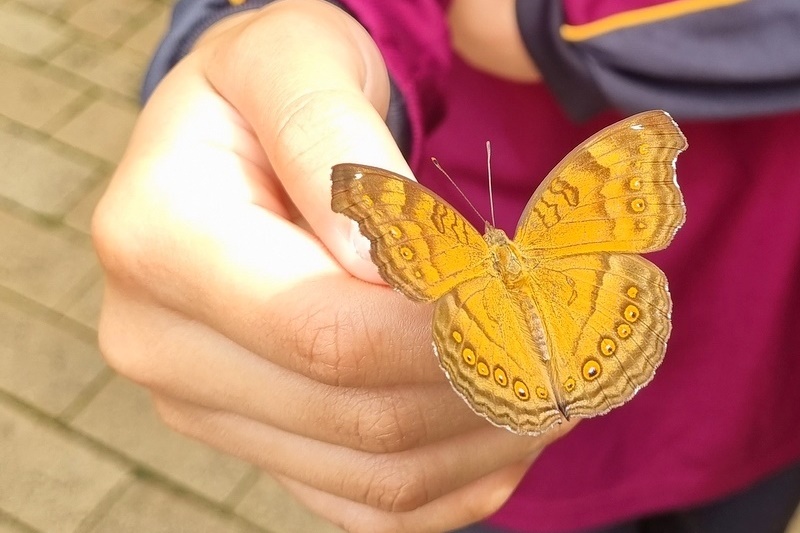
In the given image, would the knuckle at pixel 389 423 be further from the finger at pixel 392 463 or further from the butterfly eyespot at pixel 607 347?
the butterfly eyespot at pixel 607 347

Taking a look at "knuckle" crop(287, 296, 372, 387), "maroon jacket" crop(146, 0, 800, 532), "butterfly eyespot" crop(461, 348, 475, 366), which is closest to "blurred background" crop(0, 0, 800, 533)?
"maroon jacket" crop(146, 0, 800, 532)

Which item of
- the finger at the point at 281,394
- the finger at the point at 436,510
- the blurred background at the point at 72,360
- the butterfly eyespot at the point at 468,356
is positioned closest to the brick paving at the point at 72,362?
the blurred background at the point at 72,360

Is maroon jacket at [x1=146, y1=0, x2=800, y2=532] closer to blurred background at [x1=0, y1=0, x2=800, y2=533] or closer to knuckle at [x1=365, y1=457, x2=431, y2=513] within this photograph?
knuckle at [x1=365, y1=457, x2=431, y2=513]

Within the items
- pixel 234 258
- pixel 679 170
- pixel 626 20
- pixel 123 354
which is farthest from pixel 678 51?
pixel 123 354

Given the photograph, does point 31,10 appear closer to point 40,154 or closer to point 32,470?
point 40,154

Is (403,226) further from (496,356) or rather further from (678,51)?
(678,51)
